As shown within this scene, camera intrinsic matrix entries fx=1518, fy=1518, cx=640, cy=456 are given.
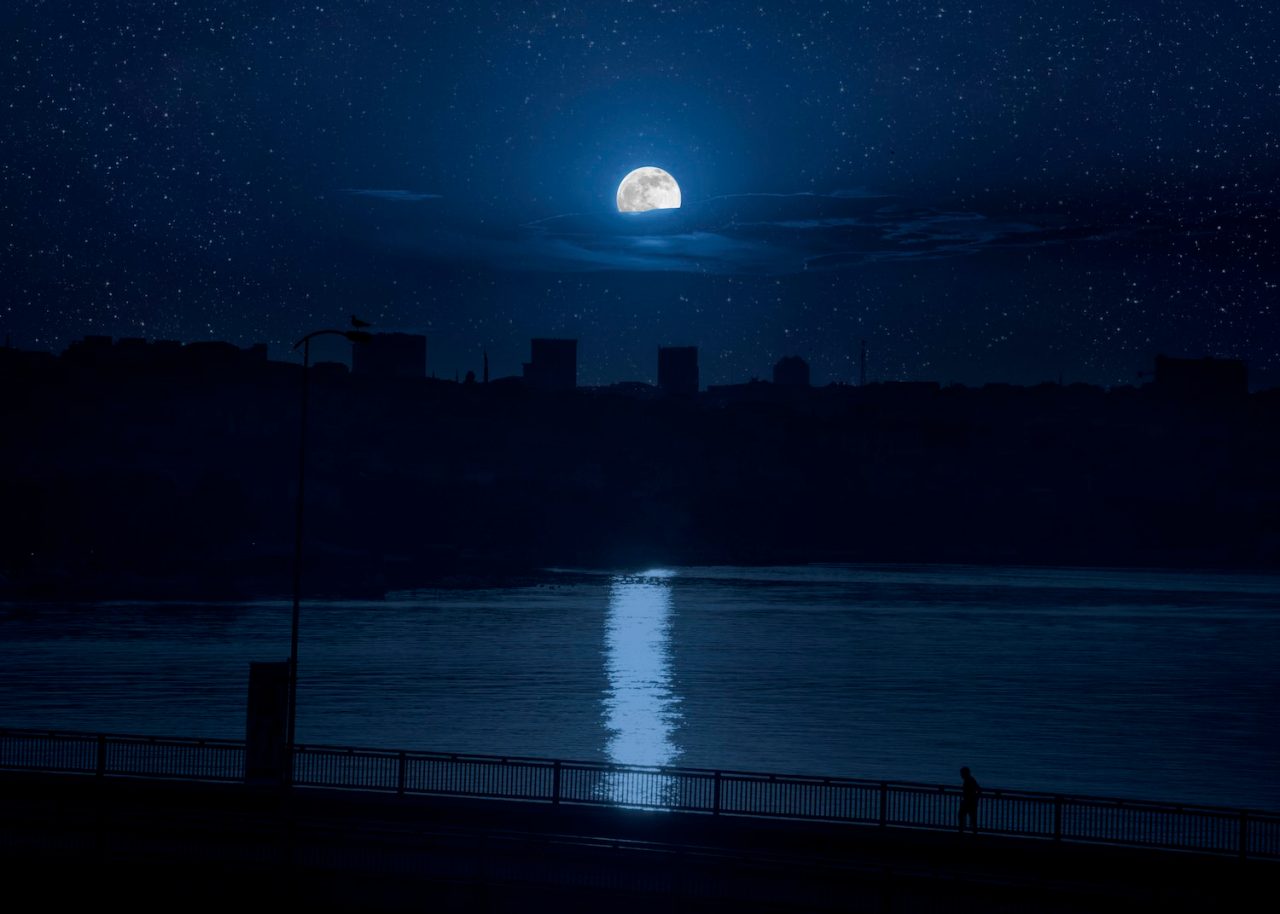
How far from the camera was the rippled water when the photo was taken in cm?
6244

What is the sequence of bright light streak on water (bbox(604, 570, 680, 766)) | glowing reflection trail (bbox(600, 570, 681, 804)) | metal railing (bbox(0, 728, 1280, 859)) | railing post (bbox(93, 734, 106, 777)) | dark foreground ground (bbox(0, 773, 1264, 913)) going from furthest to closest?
1. bright light streak on water (bbox(604, 570, 680, 766))
2. glowing reflection trail (bbox(600, 570, 681, 804))
3. railing post (bbox(93, 734, 106, 777))
4. metal railing (bbox(0, 728, 1280, 859))
5. dark foreground ground (bbox(0, 773, 1264, 913))

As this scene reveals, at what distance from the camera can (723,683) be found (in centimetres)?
8869

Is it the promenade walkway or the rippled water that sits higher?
the promenade walkway

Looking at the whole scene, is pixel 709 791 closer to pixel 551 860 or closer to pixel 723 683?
pixel 551 860

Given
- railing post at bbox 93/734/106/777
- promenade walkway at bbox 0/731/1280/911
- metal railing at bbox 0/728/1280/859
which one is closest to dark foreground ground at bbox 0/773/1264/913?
promenade walkway at bbox 0/731/1280/911

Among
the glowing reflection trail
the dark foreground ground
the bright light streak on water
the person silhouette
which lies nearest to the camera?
the dark foreground ground

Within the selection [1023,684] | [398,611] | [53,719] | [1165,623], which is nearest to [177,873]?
[53,719]

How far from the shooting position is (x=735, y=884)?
19109 mm

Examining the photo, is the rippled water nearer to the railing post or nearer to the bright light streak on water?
the bright light streak on water

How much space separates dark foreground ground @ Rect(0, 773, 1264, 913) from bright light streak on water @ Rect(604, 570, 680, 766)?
34.4 meters

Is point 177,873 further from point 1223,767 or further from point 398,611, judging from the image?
point 398,611

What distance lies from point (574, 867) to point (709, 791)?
86.0ft

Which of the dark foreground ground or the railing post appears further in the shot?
the railing post

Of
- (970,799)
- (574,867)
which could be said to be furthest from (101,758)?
(970,799)
